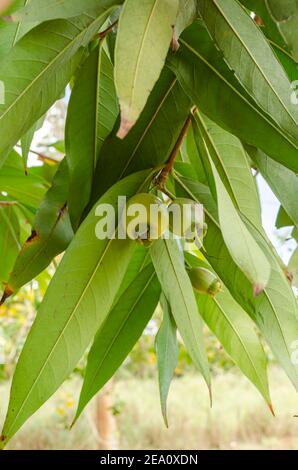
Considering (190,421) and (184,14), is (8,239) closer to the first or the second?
(184,14)

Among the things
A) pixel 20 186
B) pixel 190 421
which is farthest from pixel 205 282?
pixel 190 421

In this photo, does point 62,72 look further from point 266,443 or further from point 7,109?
point 266,443

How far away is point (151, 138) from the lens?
0.48 metres

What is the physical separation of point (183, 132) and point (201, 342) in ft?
0.52

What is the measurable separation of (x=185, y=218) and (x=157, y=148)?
69 millimetres

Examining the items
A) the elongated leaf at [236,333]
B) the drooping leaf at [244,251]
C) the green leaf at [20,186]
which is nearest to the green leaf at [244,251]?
the drooping leaf at [244,251]

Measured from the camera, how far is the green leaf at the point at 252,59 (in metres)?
0.36

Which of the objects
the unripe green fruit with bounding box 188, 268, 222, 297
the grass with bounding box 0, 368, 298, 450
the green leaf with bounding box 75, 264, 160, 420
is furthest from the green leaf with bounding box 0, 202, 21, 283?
the grass with bounding box 0, 368, 298, 450

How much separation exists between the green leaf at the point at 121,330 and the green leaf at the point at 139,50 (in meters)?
0.29

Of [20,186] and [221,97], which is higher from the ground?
[20,186]

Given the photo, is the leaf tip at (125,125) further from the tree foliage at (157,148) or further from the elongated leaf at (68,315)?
the elongated leaf at (68,315)

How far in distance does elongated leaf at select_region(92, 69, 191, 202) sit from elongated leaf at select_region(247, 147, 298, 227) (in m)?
0.06

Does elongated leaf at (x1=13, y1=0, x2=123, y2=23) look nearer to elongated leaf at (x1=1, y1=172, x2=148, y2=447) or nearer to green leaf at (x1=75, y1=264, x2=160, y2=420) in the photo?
elongated leaf at (x1=1, y1=172, x2=148, y2=447)

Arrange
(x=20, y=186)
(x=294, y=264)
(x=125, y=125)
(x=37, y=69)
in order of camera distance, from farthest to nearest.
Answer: (x=20, y=186) → (x=294, y=264) → (x=37, y=69) → (x=125, y=125)
